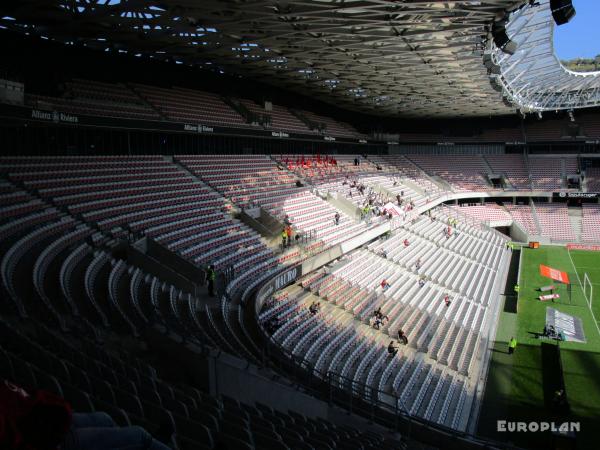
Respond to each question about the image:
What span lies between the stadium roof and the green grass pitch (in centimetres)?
1333

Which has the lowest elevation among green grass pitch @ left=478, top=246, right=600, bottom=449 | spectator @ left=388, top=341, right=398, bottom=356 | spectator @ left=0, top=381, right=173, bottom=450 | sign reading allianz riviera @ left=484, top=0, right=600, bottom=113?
green grass pitch @ left=478, top=246, right=600, bottom=449

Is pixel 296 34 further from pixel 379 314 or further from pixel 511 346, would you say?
pixel 511 346

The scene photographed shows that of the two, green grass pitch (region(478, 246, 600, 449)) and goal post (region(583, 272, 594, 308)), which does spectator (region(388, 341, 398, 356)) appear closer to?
green grass pitch (region(478, 246, 600, 449))

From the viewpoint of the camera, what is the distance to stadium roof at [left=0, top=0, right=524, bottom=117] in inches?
637

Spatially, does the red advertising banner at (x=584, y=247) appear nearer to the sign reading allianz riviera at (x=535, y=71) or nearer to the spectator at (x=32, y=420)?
the sign reading allianz riviera at (x=535, y=71)

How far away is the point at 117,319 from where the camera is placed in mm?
10062

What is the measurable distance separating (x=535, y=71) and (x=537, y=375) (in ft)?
77.3

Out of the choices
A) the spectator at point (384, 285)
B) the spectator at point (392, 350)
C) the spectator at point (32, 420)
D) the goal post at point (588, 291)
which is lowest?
the goal post at point (588, 291)

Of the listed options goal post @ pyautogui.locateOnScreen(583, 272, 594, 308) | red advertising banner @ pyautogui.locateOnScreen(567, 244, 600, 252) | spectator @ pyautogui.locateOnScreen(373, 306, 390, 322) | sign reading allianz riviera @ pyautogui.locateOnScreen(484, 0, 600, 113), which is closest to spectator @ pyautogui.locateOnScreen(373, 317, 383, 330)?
spectator @ pyautogui.locateOnScreen(373, 306, 390, 322)

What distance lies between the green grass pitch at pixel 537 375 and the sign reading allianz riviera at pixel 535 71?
12.8m

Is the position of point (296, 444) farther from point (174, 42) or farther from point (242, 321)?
point (174, 42)

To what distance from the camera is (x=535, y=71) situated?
32844mm

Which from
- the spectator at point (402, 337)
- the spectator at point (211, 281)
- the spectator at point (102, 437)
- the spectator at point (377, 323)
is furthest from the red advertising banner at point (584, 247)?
the spectator at point (102, 437)

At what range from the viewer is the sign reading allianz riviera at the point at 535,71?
72.2 ft
